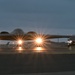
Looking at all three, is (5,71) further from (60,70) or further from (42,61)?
(42,61)

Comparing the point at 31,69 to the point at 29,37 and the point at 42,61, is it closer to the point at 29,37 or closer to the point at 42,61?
the point at 42,61

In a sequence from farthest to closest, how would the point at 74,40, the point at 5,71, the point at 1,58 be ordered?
the point at 74,40 → the point at 1,58 → the point at 5,71

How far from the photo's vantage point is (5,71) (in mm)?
14039

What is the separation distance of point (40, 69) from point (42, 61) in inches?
110

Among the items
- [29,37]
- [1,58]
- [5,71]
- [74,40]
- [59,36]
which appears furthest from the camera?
[59,36]

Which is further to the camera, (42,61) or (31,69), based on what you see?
(42,61)

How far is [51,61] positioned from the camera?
17672 mm

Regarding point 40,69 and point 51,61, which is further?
point 51,61

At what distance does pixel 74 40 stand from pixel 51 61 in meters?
37.9

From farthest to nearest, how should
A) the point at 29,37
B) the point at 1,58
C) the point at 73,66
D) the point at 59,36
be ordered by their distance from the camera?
1. the point at 59,36
2. the point at 29,37
3. the point at 1,58
4. the point at 73,66

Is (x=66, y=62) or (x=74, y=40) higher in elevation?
(x=74, y=40)

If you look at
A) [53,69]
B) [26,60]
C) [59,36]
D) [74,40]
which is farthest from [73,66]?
[59,36]

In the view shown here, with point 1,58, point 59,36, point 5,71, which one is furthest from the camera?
point 59,36

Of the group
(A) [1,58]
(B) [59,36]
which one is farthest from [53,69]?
(B) [59,36]
